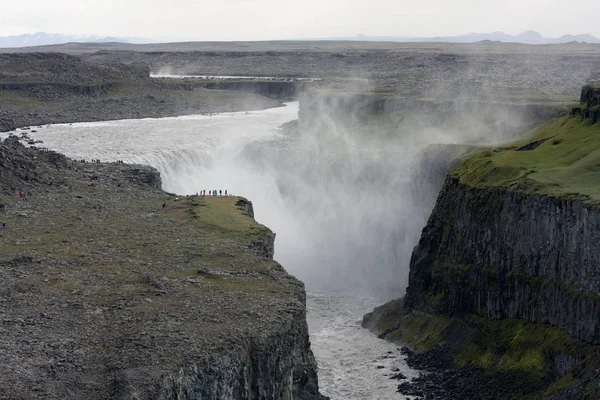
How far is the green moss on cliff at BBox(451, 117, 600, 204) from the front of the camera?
65062 mm

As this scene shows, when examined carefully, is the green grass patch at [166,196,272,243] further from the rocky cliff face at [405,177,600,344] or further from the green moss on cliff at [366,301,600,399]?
the rocky cliff face at [405,177,600,344]

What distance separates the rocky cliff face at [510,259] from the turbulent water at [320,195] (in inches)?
255

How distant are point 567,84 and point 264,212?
234 feet

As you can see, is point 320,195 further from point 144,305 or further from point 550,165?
point 144,305

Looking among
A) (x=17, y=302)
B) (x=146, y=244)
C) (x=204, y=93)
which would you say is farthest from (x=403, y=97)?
(x=17, y=302)

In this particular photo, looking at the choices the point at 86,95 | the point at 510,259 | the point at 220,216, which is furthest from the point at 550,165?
the point at 86,95

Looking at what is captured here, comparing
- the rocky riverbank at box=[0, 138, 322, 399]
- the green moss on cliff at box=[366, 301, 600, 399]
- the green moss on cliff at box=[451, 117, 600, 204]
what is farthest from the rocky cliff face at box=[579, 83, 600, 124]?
the rocky riverbank at box=[0, 138, 322, 399]

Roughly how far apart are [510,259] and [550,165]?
8964 mm

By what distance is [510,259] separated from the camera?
66188 mm

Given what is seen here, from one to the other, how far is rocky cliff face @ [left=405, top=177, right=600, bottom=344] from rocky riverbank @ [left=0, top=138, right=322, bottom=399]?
14.7 meters

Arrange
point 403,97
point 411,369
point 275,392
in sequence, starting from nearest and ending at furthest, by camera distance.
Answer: point 275,392 → point 411,369 → point 403,97

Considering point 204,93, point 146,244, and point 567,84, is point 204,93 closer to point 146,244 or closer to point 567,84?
point 567,84

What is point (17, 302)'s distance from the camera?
48.8 m

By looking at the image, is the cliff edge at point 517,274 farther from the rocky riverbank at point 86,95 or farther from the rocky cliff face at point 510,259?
the rocky riverbank at point 86,95
